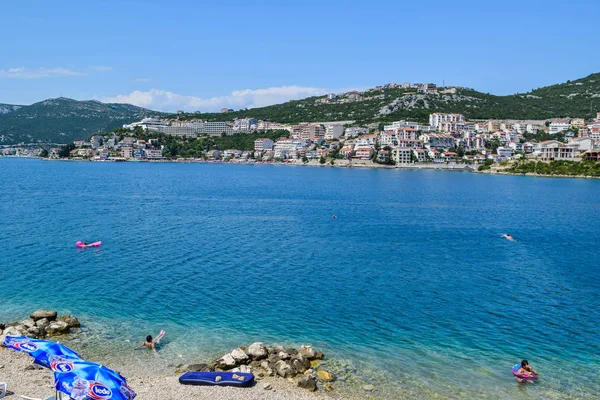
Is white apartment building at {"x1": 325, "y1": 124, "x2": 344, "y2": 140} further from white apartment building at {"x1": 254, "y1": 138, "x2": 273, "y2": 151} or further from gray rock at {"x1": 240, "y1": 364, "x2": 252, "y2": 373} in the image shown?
gray rock at {"x1": 240, "y1": 364, "x2": 252, "y2": 373}

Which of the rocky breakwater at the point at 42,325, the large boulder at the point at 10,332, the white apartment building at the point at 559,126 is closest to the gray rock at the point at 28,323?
the rocky breakwater at the point at 42,325

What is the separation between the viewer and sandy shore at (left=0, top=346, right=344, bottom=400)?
1192cm

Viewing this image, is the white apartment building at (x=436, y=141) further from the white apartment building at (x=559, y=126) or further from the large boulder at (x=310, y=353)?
the large boulder at (x=310, y=353)

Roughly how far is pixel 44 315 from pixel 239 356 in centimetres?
802

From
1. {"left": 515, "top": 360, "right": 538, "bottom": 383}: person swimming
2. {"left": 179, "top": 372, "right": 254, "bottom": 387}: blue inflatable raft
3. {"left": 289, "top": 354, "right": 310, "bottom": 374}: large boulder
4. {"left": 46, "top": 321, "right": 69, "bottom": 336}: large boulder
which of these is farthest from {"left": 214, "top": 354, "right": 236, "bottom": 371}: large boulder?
{"left": 515, "top": 360, "right": 538, "bottom": 383}: person swimming

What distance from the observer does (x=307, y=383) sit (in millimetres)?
12898

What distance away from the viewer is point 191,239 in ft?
108

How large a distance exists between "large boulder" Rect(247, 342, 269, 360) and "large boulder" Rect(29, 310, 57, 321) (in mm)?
7826

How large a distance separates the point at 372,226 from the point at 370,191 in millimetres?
31548

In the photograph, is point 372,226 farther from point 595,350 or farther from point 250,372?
point 250,372

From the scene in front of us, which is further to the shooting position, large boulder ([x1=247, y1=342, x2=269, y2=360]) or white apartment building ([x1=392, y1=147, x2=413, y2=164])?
white apartment building ([x1=392, y1=147, x2=413, y2=164])

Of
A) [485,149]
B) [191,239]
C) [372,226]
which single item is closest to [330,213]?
[372,226]

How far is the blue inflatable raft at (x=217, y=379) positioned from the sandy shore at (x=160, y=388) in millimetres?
155

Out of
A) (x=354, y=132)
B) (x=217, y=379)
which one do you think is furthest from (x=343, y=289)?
(x=354, y=132)
